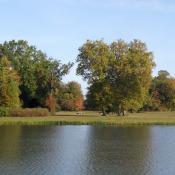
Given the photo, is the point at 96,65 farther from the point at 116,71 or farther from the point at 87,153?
the point at 87,153

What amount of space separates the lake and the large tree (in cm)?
4603

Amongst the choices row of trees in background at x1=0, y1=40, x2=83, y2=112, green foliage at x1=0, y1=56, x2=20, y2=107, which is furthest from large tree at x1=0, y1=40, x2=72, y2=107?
green foliage at x1=0, y1=56, x2=20, y2=107

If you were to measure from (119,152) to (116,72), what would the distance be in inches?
2107

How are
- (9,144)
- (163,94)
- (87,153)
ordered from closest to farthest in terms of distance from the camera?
1. (87,153)
2. (9,144)
3. (163,94)

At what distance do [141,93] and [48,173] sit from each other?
62.9 metres

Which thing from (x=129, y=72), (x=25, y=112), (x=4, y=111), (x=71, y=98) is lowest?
(x=25, y=112)

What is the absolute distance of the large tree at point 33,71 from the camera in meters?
102

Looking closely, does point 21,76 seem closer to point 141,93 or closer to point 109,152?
point 141,93

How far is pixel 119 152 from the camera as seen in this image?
128 ft

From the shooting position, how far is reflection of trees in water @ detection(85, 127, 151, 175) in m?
31.1

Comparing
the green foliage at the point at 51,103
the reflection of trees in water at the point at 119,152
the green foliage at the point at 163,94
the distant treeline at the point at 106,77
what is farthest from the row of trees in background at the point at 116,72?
the green foliage at the point at 163,94

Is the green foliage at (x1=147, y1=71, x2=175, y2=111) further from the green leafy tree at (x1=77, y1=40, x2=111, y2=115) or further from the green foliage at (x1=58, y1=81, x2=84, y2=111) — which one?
the green leafy tree at (x1=77, y1=40, x2=111, y2=115)

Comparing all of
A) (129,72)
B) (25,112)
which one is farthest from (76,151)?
(129,72)

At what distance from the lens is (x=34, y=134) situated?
5291 centimetres
